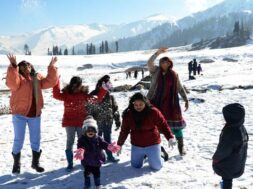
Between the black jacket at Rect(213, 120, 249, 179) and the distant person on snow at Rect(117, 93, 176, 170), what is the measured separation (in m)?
1.73

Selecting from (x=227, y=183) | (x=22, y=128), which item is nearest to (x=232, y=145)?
(x=227, y=183)

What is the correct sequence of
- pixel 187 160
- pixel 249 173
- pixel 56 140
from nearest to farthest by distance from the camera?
pixel 249 173 < pixel 187 160 < pixel 56 140

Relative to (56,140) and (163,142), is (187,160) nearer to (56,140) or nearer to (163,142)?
(163,142)

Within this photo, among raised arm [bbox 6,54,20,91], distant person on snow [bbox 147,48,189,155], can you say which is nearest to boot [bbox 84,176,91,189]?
raised arm [bbox 6,54,20,91]

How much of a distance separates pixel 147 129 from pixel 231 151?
2333 mm

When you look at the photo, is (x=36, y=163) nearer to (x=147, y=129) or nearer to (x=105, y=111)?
(x=105, y=111)

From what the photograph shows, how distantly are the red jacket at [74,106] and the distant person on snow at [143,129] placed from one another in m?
0.86

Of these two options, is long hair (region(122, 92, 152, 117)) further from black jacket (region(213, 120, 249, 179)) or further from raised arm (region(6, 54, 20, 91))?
raised arm (region(6, 54, 20, 91))

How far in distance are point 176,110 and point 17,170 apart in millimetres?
3614

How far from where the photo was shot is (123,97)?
21.1 meters

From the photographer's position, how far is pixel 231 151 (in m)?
5.89

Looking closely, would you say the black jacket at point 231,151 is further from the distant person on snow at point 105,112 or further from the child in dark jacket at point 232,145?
the distant person on snow at point 105,112

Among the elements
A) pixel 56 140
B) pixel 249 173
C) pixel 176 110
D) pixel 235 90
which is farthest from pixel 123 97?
pixel 249 173

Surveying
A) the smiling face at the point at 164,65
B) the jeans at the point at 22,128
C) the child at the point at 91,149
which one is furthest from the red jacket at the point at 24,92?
the smiling face at the point at 164,65
